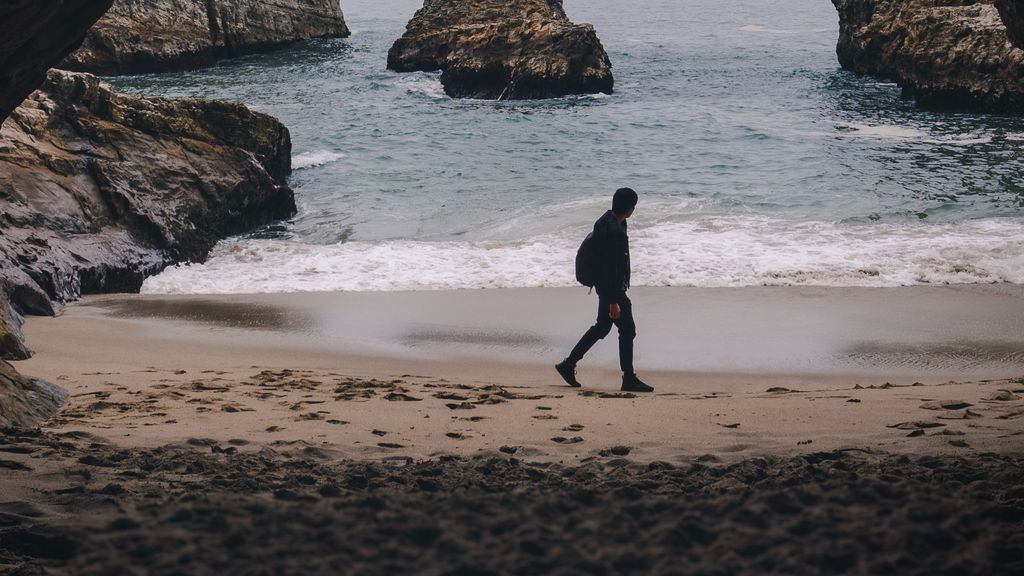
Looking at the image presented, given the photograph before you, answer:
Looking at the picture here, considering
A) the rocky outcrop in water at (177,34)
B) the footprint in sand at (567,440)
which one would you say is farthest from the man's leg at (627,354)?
the rocky outcrop in water at (177,34)

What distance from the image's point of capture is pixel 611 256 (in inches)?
313

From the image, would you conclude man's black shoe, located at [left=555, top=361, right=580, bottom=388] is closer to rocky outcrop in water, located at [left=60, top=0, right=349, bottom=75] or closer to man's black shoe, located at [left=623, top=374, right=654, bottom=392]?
man's black shoe, located at [left=623, top=374, right=654, bottom=392]

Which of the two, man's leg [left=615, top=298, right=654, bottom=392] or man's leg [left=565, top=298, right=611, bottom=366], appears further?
man's leg [left=565, top=298, right=611, bottom=366]

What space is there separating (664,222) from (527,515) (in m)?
13.6

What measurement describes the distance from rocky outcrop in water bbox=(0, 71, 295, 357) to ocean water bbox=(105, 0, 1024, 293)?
586 mm

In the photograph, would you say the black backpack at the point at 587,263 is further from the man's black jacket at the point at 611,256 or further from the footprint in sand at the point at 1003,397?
the footprint in sand at the point at 1003,397

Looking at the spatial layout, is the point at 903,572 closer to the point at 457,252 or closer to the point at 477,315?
the point at 477,315

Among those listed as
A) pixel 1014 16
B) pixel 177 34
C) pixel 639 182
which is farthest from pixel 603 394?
pixel 177 34

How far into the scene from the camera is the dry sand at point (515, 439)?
2.47 meters

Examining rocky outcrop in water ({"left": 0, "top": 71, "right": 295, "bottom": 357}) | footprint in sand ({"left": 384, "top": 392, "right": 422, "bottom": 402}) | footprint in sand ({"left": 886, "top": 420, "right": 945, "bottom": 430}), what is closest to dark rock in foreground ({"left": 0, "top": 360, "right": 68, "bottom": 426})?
footprint in sand ({"left": 384, "top": 392, "right": 422, "bottom": 402})

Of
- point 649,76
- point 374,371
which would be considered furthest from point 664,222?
point 649,76

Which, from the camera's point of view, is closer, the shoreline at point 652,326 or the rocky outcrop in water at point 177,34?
the shoreline at point 652,326

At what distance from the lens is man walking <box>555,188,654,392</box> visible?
26.0 ft

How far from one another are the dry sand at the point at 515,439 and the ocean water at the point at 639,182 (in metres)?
1.43
